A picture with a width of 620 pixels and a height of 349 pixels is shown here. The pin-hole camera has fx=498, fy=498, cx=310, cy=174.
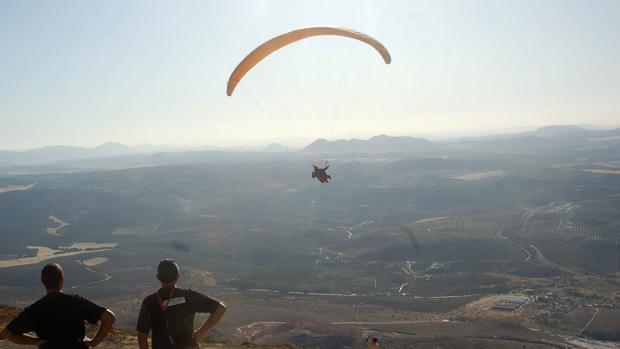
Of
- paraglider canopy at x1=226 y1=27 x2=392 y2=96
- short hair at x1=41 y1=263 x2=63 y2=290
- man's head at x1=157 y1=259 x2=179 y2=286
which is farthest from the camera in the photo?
paraglider canopy at x1=226 y1=27 x2=392 y2=96

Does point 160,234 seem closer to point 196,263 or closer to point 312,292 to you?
point 196,263

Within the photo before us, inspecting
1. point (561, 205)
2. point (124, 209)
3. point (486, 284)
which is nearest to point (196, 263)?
point (486, 284)

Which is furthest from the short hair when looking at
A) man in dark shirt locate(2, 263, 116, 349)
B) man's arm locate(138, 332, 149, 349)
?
man's arm locate(138, 332, 149, 349)

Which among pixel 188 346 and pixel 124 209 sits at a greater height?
pixel 188 346

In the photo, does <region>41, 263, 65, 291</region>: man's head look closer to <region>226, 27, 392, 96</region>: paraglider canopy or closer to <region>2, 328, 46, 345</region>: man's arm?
<region>2, 328, 46, 345</region>: man's arm

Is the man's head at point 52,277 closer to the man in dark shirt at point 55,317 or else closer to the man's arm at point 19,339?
the man in dark shirt at point 55,317

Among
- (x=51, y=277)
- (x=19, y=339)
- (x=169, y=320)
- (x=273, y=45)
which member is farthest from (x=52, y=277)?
(x=273, y=45)

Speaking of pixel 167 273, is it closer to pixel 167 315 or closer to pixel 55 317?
pixel 167 315
